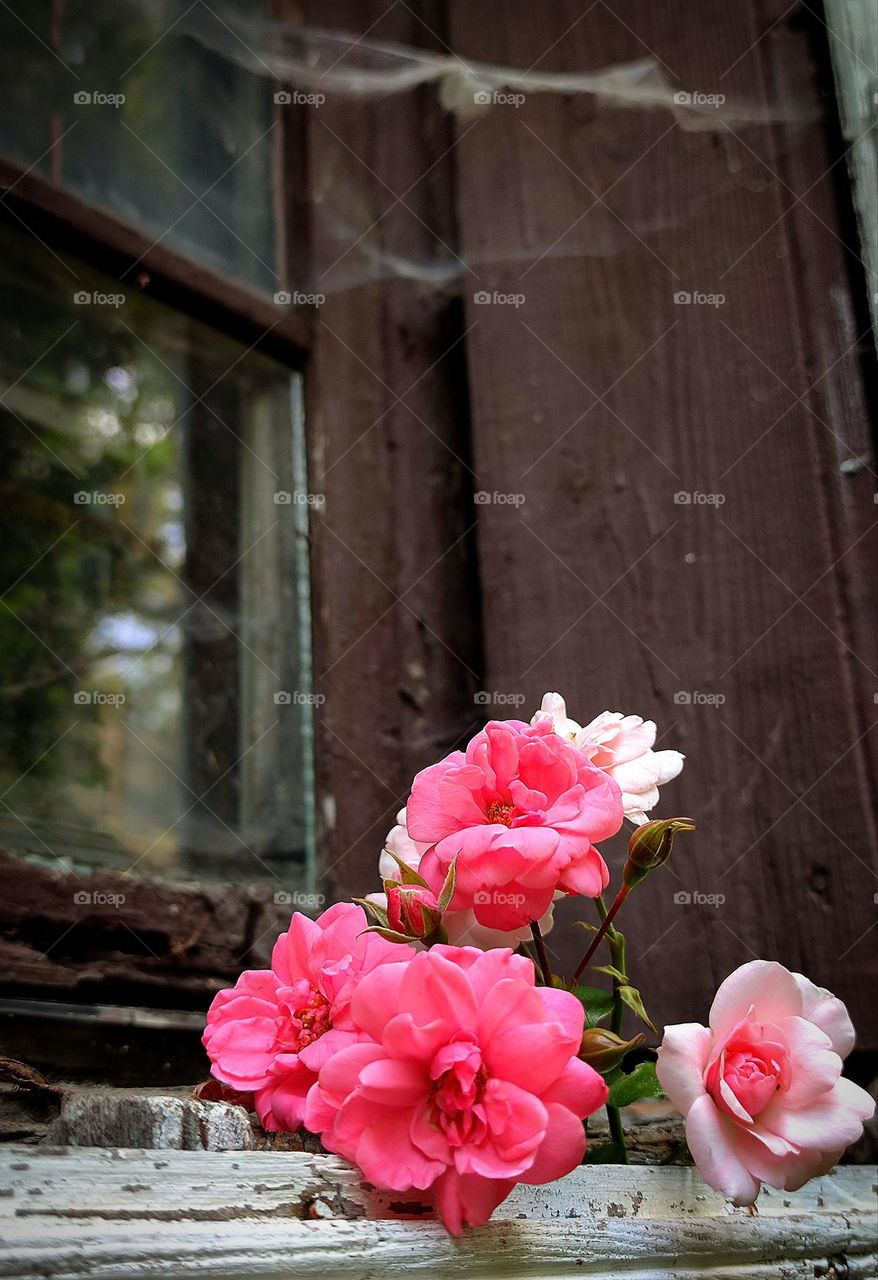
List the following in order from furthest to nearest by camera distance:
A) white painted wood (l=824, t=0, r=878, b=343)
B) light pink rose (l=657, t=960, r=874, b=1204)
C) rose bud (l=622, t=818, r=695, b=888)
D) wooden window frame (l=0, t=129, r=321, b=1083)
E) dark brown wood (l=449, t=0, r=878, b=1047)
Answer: white painted wood (l=824, t=0, r=878, b=343), dark brown wood (l=449, t=0, r=878, b=1047), wooden window frame (l=0, t=129, r=321, b=1083), rose bud (l=622, t=818, r=695, b=888), light pink rose (l=657, t=960, r=874, b=1204)

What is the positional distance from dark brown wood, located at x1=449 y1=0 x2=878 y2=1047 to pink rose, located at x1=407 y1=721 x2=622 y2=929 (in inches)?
19.1

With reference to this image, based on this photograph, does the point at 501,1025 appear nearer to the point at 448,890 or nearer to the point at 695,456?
the point at 448,890

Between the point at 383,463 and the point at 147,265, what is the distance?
1.25 ft

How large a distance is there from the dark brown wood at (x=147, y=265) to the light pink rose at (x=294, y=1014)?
0.89m

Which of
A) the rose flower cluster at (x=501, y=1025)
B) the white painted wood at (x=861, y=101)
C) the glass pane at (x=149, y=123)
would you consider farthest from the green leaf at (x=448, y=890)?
the glass pane at (x=149, y=123)

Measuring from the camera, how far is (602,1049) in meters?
0.66

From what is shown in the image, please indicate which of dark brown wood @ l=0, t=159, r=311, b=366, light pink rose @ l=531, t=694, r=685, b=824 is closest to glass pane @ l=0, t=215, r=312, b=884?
dark brown wood @ l=0, t=159, r=311, b=366

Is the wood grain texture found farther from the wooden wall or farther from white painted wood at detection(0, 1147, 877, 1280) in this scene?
white painted wood at detection(0, 1147, 877, 1280)

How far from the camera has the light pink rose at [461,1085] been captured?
1.85 ft

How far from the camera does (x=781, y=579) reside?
120cm

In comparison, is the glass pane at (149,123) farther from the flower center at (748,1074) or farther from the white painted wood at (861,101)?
the flower center at (748,1074)

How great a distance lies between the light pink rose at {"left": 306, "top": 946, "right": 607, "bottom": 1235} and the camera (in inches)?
22.2

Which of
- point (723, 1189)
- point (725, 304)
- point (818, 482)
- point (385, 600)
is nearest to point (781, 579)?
point (818, 482)

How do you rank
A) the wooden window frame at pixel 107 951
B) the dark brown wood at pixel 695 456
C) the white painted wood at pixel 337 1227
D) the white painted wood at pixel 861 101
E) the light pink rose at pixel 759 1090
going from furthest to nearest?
the white painted wood at pixel 861 101
the dark brown wood at pixel 695 456
the wooden window frame at pixel 107 951
the light pink rose at pixel 759 1090
the white painted wood at pixel 337 1227
